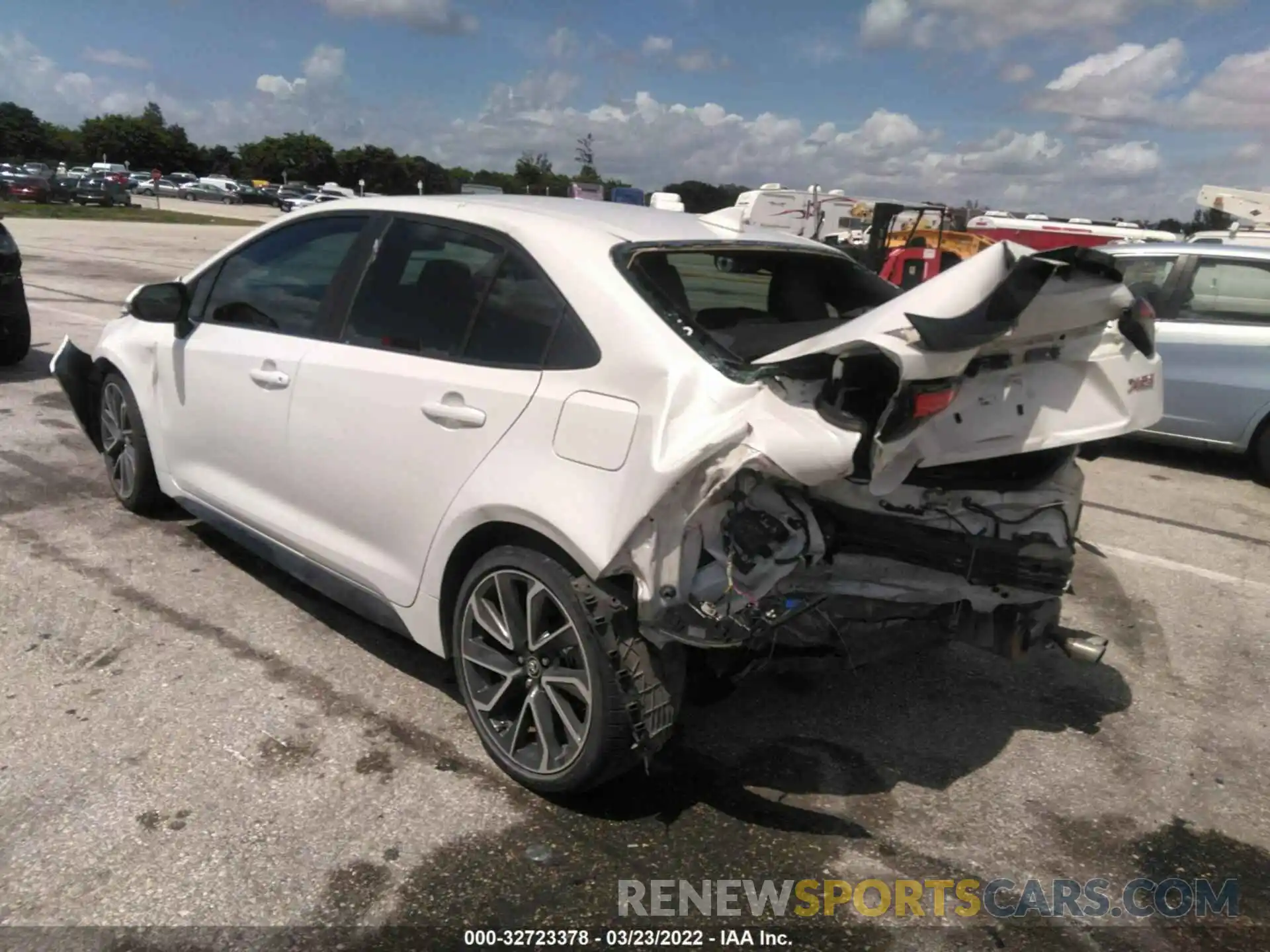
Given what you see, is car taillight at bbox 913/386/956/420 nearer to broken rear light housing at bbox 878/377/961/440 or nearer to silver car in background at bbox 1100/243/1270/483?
broken rear light housing at bbox 878/377/961/440

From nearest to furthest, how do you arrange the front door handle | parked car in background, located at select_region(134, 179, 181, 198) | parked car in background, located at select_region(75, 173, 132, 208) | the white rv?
1. the front door handle
2. the white rv
3. parked car in background, located at select_region(75, 173, 132, 208)
4. parked car in background, located at select_region(134, 179, 181, 198)

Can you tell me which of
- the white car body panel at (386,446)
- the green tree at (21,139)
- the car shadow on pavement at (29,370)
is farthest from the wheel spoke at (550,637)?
the green tree at (21,139)

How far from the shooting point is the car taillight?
2502 mm

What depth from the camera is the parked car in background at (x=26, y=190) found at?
4253cm

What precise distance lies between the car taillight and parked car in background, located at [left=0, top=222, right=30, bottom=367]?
26.5 feet

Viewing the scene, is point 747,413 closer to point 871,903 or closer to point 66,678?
point 871,903

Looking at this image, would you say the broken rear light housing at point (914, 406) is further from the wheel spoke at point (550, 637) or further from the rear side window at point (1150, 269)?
the rear side window at point (1150, 269)

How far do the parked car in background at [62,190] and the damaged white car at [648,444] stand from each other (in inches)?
1941

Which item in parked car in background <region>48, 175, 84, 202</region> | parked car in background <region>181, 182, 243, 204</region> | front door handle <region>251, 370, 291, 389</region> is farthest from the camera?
parked car in background <region>181, 182, 243, 204</region>

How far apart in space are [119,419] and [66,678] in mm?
1857

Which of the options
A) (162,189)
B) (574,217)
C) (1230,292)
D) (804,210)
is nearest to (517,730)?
(574,217)

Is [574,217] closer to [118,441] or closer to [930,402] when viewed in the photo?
[930,402]

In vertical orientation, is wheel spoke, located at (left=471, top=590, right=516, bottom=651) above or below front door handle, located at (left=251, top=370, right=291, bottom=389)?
below

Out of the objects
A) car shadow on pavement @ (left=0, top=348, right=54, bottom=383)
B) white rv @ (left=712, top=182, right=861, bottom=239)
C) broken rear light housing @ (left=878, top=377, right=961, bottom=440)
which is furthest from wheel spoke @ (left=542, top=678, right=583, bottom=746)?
white rv @ (left=712, top=182, right=861, bottom=239)
